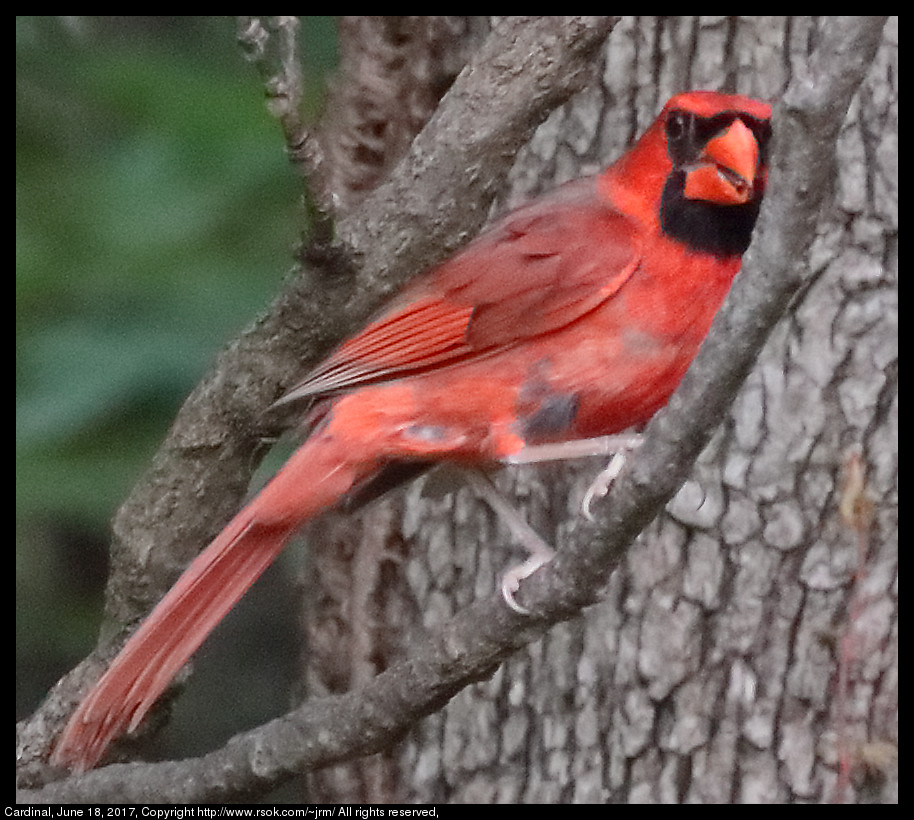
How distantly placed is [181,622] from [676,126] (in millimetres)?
1135

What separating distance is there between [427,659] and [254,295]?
132cm

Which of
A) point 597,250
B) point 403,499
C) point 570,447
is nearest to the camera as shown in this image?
point 570,447

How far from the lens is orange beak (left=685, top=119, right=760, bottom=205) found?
224 cm

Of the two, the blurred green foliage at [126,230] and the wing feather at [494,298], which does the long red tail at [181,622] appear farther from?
the blurred green foliage at [126,230]

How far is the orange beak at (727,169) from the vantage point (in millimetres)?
2240

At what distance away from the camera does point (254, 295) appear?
3.21 metres

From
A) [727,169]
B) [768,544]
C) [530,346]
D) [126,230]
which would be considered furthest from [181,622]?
[768,544]

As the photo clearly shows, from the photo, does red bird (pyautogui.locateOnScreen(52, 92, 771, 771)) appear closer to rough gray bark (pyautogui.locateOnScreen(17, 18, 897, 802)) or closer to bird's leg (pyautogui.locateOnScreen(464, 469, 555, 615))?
bird's leg (pyautogui.locateOnScreen(464, 469, 555, 615))

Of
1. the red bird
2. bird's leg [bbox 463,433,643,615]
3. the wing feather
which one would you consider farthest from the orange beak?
bird's leg [bbox 463,433,643,615]

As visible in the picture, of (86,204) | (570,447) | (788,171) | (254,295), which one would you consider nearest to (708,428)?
(788,171)

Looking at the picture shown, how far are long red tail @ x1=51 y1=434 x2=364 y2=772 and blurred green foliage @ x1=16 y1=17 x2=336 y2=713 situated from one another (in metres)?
0.79

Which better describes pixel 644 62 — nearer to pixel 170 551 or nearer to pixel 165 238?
pixel 165 238

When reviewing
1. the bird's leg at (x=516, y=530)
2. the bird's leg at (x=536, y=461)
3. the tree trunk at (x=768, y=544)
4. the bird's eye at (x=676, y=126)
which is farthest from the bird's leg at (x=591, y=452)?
the tree trunk at (x=768, y=544)

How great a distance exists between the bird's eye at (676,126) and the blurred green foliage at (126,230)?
3.28 ft
